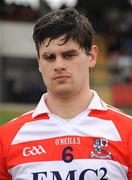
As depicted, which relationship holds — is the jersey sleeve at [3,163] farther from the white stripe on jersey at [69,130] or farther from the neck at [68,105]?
the neck at [68,105]

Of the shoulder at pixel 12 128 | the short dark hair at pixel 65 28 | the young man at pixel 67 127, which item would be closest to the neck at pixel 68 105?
the young man at pixel 67 127

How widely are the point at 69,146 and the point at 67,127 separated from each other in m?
0.12

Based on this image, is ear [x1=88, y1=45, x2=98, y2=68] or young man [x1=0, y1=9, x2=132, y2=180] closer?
young man [x1=0, y1=9, x2=132, y2=180]

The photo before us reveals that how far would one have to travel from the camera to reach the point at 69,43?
3596 millimetres

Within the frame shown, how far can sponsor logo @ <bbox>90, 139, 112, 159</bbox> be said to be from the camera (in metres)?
3.62

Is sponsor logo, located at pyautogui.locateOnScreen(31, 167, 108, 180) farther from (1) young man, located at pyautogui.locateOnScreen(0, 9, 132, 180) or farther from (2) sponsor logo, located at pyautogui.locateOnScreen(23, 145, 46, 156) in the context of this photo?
(2) sponsor logo, located at pyautogui.locateOnScreen(23, 145, 46, 156)

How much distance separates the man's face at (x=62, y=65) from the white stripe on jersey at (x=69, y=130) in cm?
18

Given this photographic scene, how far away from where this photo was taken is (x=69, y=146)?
12.0ft

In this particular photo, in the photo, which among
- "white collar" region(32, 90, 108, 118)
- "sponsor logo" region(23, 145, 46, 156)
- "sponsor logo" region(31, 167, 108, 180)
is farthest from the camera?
"white collar" region(32, 90, 108, 118)

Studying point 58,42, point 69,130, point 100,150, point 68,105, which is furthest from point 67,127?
point 58,42

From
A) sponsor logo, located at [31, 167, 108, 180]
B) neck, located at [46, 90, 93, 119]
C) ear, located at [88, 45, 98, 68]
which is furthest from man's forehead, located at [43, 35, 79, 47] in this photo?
sponsor logo, located at [31, 167, 108, 180]

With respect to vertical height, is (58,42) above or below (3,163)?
above

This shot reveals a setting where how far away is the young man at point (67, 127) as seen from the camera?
359 centimetres

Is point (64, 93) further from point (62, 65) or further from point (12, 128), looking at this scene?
point (12, 128)
